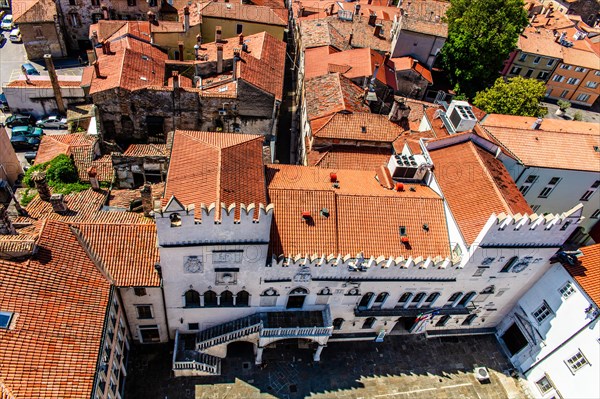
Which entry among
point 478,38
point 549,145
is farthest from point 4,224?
point 478,38

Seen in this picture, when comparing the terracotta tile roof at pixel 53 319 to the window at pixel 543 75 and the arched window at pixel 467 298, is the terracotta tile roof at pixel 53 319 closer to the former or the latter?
the arched window at pixel 467 298

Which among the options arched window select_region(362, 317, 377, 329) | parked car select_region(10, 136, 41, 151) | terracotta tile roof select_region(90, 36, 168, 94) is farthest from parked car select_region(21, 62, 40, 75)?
arched window select_region(362, 317, 377, 329)

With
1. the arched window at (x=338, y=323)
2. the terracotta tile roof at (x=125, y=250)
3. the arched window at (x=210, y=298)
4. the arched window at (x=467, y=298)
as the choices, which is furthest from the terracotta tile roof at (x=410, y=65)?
the terracotta tile roof at (x=125, y=250)

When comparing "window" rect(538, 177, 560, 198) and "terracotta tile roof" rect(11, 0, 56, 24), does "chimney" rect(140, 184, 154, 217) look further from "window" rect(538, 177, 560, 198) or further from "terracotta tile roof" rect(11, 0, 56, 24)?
"terracotta tile roof" rect(11, 0, 56, 24)

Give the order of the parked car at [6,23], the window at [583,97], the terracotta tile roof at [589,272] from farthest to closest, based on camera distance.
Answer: the window at [583,97], the parked car at [6,23], the terracotta tile roof at [589,272]

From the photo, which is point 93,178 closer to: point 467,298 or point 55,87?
point 55,87

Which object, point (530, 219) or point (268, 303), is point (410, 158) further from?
point (268, 303)

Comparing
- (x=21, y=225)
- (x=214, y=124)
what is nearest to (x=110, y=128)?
(x=214, y=124)
